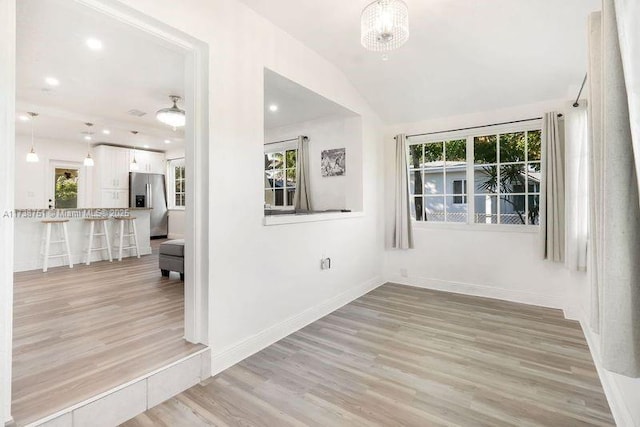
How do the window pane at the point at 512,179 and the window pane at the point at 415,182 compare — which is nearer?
the window pane at the point at 512,179

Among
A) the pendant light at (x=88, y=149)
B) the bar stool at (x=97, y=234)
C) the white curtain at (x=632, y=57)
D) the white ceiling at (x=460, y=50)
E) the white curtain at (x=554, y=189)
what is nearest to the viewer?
the white curtain at (x=632, y=57)

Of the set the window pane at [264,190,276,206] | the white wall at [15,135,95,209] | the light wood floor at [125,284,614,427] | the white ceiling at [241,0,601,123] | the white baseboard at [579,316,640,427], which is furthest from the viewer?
the white wall at [15,135,95,209]

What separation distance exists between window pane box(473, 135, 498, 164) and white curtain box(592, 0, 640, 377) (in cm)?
323

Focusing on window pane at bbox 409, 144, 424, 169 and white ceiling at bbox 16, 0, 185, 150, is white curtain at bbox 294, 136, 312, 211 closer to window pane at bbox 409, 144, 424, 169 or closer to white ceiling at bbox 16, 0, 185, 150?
window pane at bbox 409, 144, 424, 169

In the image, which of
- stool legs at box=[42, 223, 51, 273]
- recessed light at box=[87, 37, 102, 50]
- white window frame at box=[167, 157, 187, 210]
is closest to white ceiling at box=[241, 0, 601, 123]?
recessed light at box=[87, 37, 102, 50]

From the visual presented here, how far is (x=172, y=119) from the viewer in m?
3.84

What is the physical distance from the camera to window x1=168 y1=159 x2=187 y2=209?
8.51 m

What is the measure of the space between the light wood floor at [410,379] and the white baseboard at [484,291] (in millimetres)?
408

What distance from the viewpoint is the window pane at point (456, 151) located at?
165 inches

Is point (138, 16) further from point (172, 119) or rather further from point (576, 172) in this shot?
point (576, 172)

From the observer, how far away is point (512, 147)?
3.87 m

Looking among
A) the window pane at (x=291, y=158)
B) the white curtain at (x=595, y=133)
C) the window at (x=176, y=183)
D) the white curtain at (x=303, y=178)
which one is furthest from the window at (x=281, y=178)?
the window at (x=176, y=183)

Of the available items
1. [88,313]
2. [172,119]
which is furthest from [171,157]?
[88,313]

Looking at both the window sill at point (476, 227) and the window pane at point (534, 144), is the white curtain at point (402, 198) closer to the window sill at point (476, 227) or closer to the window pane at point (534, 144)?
the window sill at point (476, 227)
